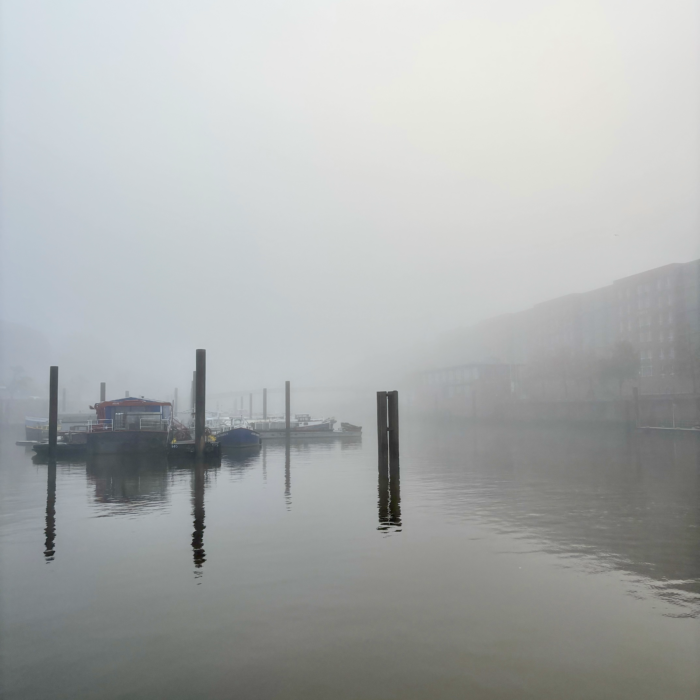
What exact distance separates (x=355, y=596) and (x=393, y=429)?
51.0ft

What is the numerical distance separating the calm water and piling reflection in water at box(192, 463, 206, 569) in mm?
138

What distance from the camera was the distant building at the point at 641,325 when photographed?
8112cm

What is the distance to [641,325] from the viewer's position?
96125mm

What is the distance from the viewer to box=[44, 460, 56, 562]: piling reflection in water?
1412 centimetres

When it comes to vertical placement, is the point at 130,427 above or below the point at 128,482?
above

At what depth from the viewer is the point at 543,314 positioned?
129625 millimetres

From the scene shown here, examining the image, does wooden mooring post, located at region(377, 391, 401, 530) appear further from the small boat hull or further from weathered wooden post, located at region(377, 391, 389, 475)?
the small boat hull

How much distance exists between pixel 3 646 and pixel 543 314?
13117cm

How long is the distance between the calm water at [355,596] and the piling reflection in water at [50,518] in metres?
0.11

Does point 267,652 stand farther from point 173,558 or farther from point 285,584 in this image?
point 173,558

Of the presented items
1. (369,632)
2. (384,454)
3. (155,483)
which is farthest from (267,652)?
(155,483)

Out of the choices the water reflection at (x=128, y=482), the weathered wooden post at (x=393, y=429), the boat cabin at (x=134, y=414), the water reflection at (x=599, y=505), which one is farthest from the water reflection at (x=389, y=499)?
the boat cabin at (x=134, y=414)

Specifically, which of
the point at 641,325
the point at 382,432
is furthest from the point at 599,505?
the point at 641,325

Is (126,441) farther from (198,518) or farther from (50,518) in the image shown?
(198,518)
